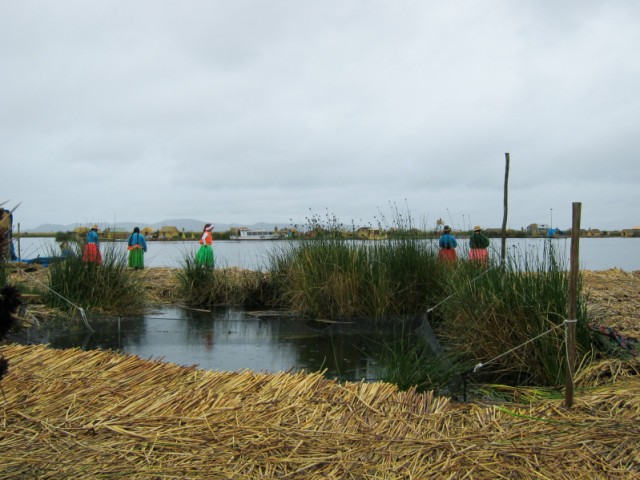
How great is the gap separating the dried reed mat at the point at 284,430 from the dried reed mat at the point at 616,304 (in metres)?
1.82

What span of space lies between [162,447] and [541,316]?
11.1 ft

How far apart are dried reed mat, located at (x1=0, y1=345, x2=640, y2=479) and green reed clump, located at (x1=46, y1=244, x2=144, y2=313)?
420 centimetres

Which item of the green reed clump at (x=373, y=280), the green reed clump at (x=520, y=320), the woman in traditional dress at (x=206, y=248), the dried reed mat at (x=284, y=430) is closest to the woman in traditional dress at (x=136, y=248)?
the woman in traditional dress at (x=206, y=248)

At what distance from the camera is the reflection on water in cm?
585

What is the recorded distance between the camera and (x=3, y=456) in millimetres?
2764

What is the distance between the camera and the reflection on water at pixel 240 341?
19.2 ft

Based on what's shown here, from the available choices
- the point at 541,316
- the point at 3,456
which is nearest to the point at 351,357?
the point at 541,316

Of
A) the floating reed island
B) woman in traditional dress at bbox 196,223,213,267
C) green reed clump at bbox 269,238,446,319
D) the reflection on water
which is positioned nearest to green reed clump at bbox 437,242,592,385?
the floating reed island

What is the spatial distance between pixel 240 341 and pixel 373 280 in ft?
7.00

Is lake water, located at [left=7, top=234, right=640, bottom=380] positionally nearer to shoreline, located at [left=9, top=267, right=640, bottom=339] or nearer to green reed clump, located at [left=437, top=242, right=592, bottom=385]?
green reed clump, located at [left=437, top=242, right=592, bottom=385]

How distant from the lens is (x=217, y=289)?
10.1 meters

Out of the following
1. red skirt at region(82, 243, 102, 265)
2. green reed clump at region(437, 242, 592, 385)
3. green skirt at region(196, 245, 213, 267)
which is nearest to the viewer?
green reed clump at region(437, 242, 592, 385)

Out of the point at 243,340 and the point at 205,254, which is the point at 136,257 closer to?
the point at 205,254

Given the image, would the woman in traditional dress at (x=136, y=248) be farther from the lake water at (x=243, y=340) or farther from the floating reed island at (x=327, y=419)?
the floating reed island at (x=327, y=419)
